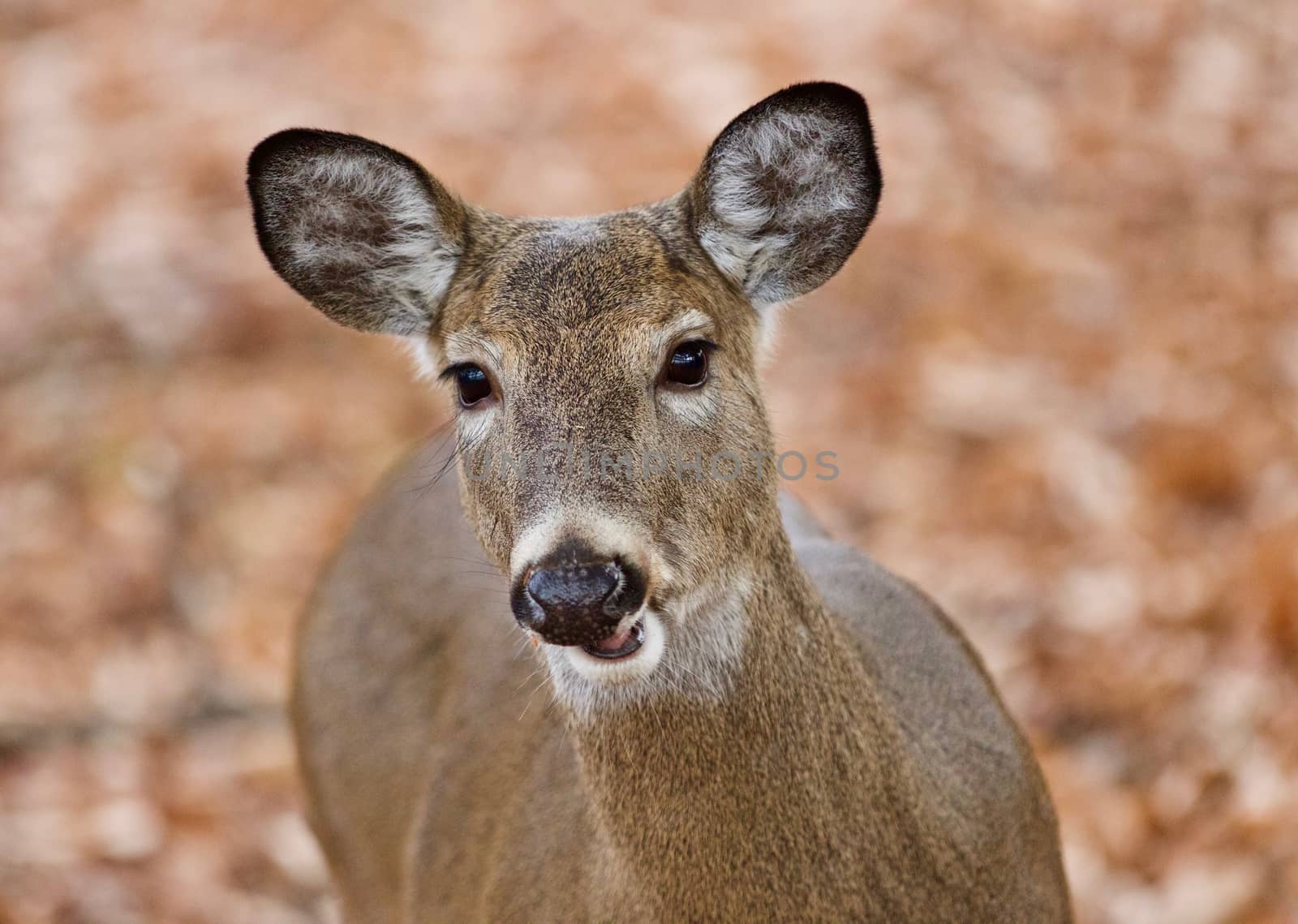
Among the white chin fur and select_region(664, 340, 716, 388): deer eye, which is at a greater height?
select_region(664, 340, 716, 388): deer eye

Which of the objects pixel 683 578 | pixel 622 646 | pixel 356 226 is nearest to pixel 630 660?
pixel 622 646

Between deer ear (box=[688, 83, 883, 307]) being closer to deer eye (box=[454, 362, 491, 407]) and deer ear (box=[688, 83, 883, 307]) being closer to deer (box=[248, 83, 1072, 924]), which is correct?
deer (box=[248, 83, 1072, 924])

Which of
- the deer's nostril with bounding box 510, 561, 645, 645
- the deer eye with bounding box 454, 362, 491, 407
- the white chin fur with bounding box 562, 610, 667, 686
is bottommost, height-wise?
the white chin fur with bounding box 562, 610, 667, 686

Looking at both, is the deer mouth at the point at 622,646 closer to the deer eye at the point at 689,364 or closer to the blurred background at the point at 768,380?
the deer eye at the point at 689,364

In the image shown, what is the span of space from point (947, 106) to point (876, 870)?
5.78m

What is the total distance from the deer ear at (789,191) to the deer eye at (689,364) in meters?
0.29

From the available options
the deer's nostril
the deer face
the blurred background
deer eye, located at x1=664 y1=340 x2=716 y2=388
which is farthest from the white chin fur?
the blurred background

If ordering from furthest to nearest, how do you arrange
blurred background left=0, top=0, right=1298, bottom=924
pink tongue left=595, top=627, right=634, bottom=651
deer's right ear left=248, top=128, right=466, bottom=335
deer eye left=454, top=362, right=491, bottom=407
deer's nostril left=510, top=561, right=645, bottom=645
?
1. blurred background left=0, top=0, right=1298, bottom=924
2. deer's right ear left=248, top=128, right=466, bottom=335
3. deer eye left=454, top=362, right=491, bottom=407
4. pink tongue left=595, top=627, right=634, bottom=651
5. deer's nostril left=510, top=561, right=645, bottom=645

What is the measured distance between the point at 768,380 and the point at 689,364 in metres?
4.07

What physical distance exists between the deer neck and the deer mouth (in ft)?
0.76

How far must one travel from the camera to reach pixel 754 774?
2938 mm

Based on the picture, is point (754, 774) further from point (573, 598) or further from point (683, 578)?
point (573, 598)

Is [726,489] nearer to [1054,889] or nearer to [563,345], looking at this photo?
[563,345]

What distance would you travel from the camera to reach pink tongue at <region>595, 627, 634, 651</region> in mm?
2684
